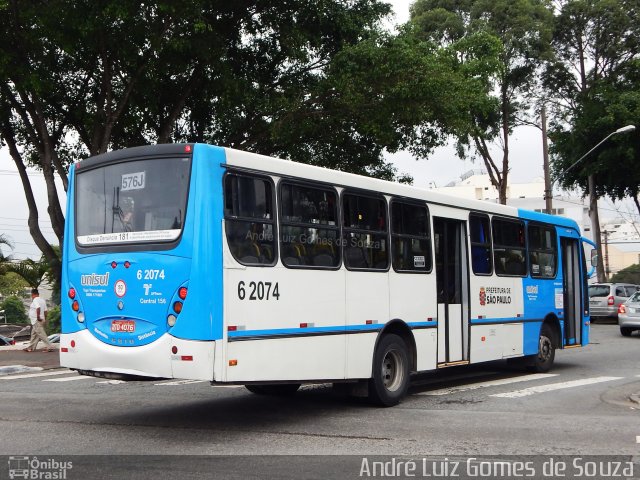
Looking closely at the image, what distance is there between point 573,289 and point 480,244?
4191 mm

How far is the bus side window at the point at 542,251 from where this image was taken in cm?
1420

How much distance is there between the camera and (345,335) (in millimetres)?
9547

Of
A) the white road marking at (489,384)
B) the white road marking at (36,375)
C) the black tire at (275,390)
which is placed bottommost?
the white road marking at (489,384)

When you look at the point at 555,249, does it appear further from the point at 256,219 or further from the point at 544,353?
the point at 256,219

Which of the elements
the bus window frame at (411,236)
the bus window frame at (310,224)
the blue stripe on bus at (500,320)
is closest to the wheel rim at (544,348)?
the blue stripe on bus at (500,320)

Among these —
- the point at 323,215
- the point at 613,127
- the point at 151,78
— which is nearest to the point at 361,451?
the point at 323,215

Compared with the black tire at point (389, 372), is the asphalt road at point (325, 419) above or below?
below

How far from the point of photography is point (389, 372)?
417 inches

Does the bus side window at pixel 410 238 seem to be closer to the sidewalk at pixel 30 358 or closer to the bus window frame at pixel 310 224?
the bus window frame at pixel 310 224

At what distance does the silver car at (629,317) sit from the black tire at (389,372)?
593 inches

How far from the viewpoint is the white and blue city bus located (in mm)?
8031

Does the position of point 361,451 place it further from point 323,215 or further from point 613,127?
point 613,127

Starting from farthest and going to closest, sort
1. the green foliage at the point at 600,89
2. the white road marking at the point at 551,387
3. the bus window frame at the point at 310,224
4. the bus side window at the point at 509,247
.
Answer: the green foliage at the point at 600,89 < the bus side window at the point at 509,247 < the white road marking at the point at 551,387 < the bus window frame at the point at 310,224

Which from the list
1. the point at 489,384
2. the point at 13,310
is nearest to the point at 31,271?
the point at 489,384
